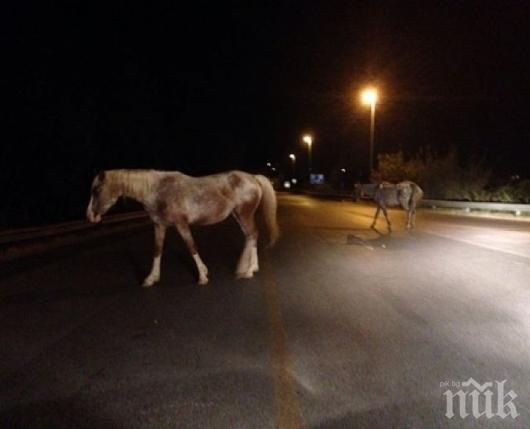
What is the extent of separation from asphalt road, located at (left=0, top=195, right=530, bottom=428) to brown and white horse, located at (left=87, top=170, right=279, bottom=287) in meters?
0.78

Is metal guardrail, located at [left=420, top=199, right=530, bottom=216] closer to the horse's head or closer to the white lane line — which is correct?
the white lane line

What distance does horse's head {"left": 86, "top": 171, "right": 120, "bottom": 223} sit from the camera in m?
9.02

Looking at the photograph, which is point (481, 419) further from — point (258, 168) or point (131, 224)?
point (258, 168)

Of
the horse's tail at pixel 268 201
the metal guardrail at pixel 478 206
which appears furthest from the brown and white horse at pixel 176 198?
the metal guardrail at pixel 478 206

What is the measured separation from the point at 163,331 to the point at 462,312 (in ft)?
13.1

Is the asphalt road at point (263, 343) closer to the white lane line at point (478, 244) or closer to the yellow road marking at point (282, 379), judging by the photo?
the yellow road marking at point (282, 379)

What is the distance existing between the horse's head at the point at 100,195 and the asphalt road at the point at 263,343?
127 centimetres

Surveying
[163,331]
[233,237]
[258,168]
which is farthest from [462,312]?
[258,168]

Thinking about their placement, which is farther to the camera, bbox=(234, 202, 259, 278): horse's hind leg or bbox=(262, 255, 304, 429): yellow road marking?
bbox=(234, 202, 259, 278): horse's hind leg

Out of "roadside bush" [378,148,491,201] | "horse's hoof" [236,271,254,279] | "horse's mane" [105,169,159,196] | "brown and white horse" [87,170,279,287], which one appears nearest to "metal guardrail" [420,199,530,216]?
"roadside bush" [378,148,491,201]

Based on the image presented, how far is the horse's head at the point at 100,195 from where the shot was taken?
9016 millimetres

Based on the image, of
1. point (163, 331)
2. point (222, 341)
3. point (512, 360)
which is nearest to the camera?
point (512, 360)

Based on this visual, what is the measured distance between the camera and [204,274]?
9.18 metres

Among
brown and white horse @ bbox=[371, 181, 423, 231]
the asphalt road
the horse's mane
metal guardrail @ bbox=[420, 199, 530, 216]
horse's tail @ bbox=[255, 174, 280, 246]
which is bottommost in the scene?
metal guardrail @ bbox=[420, 199, 530, 216]
